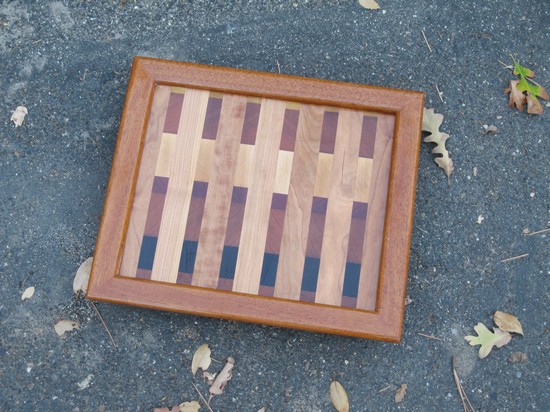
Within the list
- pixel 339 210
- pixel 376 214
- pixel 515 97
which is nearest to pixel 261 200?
pixel 339 210

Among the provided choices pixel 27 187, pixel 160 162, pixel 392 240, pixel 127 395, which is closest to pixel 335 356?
pixel 392 240

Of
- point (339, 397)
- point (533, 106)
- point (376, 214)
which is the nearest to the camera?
point (376, 214)

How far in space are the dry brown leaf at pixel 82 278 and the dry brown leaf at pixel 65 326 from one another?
0.10 m

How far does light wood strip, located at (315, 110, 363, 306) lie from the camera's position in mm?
1646

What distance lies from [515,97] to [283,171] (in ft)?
2.95

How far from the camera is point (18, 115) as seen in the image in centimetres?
199

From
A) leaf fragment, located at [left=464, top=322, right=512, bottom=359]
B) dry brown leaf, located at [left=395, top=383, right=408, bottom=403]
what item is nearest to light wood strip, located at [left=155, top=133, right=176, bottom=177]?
dry brown leaf, located at [left=395, top=383, right=408, bottom=403]

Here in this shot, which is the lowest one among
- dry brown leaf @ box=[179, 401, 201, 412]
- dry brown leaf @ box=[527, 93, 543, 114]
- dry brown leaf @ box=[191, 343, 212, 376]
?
dry brown leaf @ box=[179, 401, 201, 412]

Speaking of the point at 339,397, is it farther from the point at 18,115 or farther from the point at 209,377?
the point at 18,115

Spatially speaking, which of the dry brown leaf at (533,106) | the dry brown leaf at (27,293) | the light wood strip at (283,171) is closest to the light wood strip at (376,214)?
the light wood strip at (283,171)

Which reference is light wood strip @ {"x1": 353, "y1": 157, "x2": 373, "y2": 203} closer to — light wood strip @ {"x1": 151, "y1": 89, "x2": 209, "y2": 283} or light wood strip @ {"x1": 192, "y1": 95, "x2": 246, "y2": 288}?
light wood strip @ {"x1": 192, "y1": 95, "x2": 246, "y2": 288}

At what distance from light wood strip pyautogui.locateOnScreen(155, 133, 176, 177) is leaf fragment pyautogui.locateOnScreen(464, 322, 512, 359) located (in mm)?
1110

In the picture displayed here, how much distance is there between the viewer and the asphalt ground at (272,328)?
1.86 metres

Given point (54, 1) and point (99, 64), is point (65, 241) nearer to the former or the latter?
point (99, 64)
